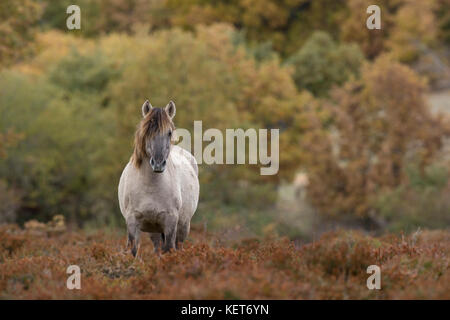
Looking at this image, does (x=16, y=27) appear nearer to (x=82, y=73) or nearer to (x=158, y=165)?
(x=158, y=165)

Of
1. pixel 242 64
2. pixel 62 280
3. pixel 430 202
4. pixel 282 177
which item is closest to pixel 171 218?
pixel 62 280

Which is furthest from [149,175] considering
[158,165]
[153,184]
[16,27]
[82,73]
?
[82,73]

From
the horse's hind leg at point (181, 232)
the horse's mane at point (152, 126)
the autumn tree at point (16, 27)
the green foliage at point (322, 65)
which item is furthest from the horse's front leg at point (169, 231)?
the green foliage at point (322, 65)

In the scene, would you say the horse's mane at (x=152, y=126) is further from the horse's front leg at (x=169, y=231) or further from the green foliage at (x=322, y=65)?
the green foliage at (x=322, y=65)

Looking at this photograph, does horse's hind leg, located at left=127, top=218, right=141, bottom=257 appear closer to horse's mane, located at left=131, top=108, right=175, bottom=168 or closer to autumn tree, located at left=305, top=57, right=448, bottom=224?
horse's mane, located at left=131, top=108, right=175, bottom=168

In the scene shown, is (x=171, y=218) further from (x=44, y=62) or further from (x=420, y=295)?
(x=44, y=62)

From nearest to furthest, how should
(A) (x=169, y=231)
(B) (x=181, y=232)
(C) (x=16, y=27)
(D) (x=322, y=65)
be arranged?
(A) (x=169, y=231), (B) (x=181, y=232), (C) (x=16, y=27), (D) (x=322, y=65)

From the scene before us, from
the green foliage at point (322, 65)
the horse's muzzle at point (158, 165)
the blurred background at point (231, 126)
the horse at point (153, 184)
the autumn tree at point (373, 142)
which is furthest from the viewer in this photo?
the green foliage at point (322, 65)

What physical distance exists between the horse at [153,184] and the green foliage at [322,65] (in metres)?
38.6

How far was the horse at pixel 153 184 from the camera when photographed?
25.5 feet

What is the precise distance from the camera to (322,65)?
4631 centimetres

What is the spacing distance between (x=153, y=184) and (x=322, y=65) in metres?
39.7

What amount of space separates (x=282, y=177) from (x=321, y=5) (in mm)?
26239

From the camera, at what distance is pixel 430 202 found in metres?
29.0
